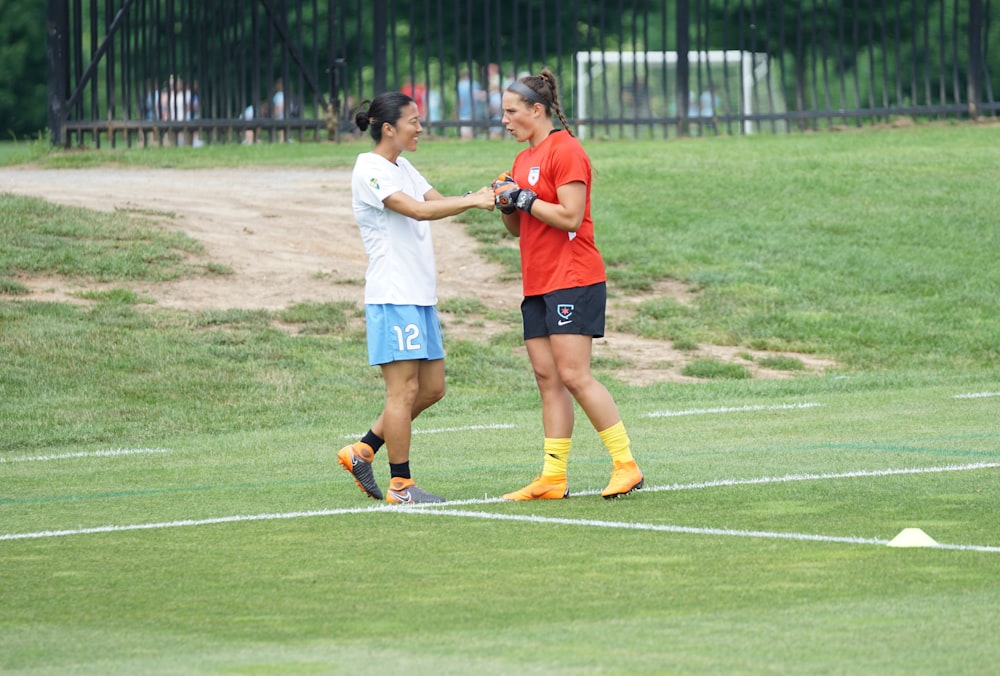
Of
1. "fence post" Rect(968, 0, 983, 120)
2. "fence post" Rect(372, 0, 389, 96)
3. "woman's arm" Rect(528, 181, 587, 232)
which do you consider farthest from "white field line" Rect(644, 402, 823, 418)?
"fence post" Rect(968, 0, 983, 120)

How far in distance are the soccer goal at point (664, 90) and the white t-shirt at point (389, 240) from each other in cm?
1673

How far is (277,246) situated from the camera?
18781 mm

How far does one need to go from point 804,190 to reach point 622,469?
46.5 feet

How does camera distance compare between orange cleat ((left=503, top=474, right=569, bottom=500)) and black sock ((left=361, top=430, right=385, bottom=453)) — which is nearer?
orange cleat ((left=503, top=474, right=569, bottom=500))

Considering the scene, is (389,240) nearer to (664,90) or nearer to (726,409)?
(726,409)

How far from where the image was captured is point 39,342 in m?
15.0

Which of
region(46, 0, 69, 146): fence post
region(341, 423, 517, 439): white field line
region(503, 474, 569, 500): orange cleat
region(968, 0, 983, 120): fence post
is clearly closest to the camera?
region(503, 474, 569, 500): orange cleat

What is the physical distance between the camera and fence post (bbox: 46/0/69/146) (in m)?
25.1

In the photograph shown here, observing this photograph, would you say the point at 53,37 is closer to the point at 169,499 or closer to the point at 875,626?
the point at 169,499

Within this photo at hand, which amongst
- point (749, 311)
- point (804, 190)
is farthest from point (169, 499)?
point (804, 190)

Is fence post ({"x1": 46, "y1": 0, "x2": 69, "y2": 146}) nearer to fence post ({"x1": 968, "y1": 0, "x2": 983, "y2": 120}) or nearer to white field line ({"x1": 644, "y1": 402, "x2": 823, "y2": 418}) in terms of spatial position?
fence post ({"x1": 968, "y1": 0, "x2": 983, "y2": 120})

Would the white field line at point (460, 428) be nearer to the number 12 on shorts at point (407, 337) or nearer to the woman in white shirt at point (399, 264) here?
the woman in white shirt at point (399, 264)

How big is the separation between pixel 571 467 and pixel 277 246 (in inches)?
371

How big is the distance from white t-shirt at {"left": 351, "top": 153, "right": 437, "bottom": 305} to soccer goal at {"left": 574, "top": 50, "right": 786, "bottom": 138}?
16.7m
